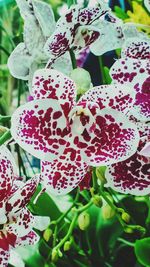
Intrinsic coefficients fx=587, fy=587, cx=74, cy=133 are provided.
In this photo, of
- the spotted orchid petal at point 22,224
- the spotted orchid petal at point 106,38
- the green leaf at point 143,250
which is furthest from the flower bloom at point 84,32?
the green leaf at point 143,250

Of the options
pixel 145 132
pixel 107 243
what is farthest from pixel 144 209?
pixel 145 132

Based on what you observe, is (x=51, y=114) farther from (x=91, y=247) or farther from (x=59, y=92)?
(x=91, y=247)

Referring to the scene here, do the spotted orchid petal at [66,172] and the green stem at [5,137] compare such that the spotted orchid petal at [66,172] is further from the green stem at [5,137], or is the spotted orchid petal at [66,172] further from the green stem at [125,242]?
the green stem at [125,242]

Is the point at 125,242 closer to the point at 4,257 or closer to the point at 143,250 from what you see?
the point at 143,250

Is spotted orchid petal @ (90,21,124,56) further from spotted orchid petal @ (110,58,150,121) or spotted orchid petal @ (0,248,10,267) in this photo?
spotted orchid petal @ (0,248,10,267)

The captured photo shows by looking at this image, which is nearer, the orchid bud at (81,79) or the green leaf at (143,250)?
the orchid bud at (81,79)

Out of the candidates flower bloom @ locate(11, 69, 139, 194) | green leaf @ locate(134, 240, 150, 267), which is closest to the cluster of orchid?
flower bloom @ locate(11, 69, 139, 194)

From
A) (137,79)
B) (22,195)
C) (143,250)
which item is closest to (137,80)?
(137,79)
